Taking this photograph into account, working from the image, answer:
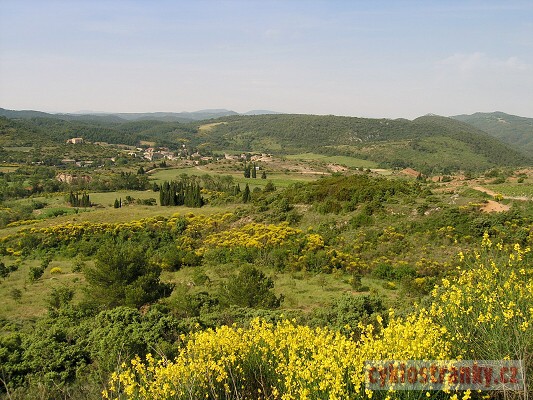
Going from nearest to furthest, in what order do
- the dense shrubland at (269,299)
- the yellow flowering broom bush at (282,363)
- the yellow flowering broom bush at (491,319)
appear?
1. the yellow flowering broom bush at (282,363)
2. the yellow flowering broom bush at (491,319)
3. the dense shrubland at (269,299)

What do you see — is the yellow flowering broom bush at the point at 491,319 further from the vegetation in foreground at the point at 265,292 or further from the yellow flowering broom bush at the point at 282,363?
the yellow flowering broom bush at the point at 282,363

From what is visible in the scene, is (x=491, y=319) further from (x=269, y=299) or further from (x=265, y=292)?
(x=265, y=292)

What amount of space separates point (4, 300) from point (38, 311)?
150 inches

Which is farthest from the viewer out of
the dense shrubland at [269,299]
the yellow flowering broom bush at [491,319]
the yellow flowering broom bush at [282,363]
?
the dense shrubland at [269,299]

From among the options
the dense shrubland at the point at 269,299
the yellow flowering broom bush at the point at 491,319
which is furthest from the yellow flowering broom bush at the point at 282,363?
the yellow flowering broom bush at the point at 491,319

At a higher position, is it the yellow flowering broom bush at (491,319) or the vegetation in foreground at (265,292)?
the yellow flowering broom bush at (491,319)

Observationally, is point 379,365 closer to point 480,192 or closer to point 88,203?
point 480,192

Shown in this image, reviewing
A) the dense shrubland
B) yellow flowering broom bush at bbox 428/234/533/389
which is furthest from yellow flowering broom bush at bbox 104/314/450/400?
yellow flowering broom bush at bbox 428/234/533/389

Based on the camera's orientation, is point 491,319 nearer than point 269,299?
Yes

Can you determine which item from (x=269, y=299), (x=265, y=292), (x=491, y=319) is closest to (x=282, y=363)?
(x=491, y=319)

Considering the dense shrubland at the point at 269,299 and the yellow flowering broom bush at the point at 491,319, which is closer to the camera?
the yellow flowering broom bush at the point at 491,319

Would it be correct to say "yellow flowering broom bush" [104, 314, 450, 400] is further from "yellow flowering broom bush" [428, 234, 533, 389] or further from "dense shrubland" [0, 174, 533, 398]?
"yellow flowering broom bush" [428, 234, 533, 389]

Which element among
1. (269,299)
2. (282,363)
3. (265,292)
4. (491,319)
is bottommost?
(269,299)

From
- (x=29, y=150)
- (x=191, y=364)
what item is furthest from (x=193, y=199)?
(x=29, y=150)
